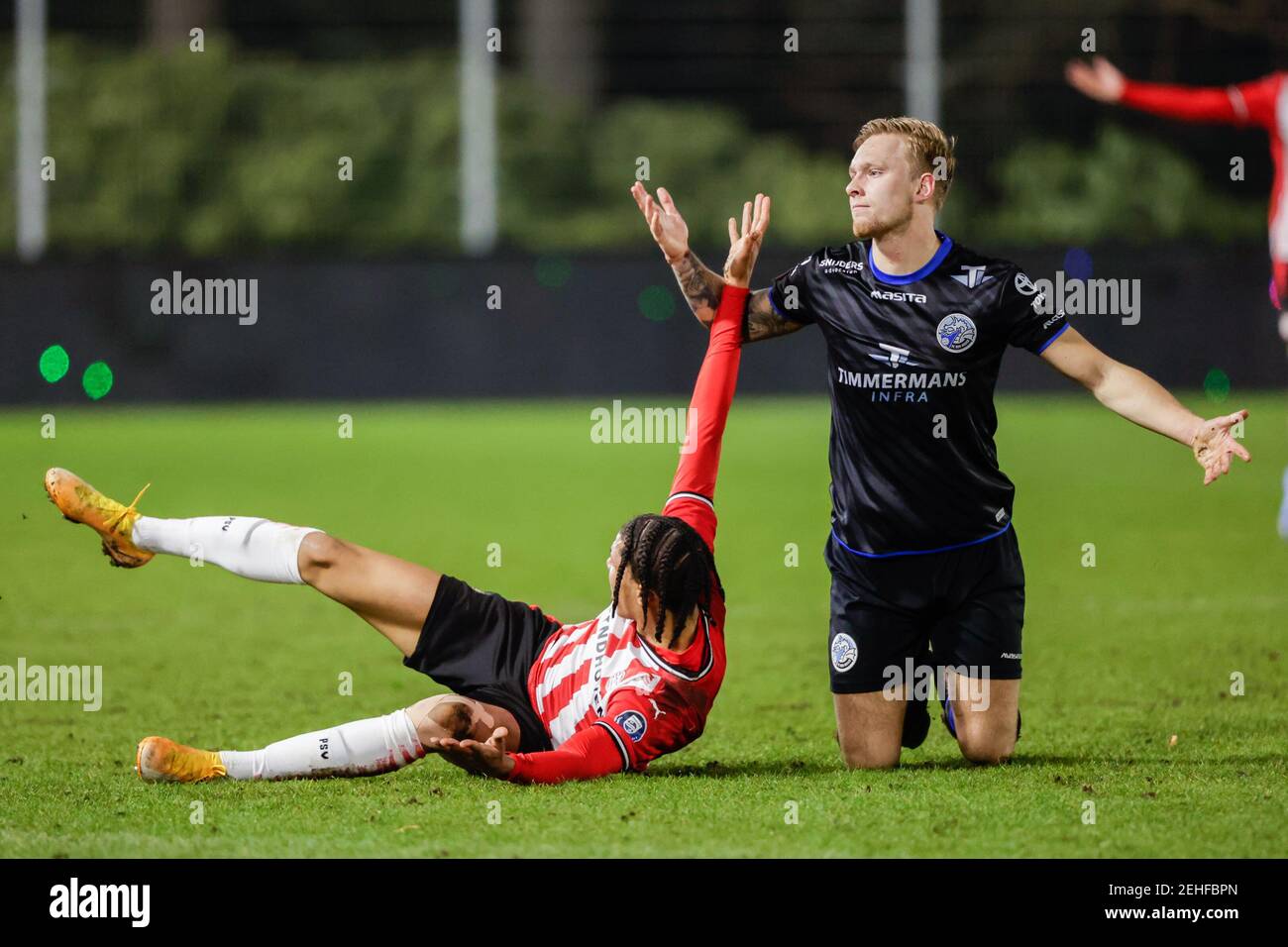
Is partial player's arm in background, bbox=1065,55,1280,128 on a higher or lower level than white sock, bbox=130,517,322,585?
higher

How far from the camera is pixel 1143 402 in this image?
574cm

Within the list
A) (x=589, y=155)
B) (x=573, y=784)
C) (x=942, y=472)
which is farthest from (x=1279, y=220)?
(x=589, y=155)

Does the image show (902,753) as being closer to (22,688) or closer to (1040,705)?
(1040,705)

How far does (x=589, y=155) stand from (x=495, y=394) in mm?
6710

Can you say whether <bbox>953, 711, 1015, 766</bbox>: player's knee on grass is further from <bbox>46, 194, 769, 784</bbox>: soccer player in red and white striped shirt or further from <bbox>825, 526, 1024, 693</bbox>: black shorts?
<bbox>46, 194, 769, 784</bbox>: soccer player in red and white striped shirt

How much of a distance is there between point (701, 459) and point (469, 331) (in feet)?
54.4

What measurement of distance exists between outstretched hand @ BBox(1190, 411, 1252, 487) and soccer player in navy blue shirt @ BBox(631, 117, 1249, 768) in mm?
464

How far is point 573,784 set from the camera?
5.66 metres

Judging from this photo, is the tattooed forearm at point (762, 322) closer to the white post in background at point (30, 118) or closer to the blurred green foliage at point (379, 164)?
the white post in background at point (30, 118)

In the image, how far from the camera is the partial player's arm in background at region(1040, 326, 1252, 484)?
17.7 feet

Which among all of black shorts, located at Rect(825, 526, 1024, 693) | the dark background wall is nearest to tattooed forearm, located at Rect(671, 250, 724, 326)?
black shorts, located at Rect(825, 526, 1024, 693)

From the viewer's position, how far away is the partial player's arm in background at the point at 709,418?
5984 mm

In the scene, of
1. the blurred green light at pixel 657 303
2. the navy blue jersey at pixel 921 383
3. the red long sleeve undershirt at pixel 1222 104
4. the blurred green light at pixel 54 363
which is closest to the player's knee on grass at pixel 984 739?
the navy blue jersey at pixel 921 383
